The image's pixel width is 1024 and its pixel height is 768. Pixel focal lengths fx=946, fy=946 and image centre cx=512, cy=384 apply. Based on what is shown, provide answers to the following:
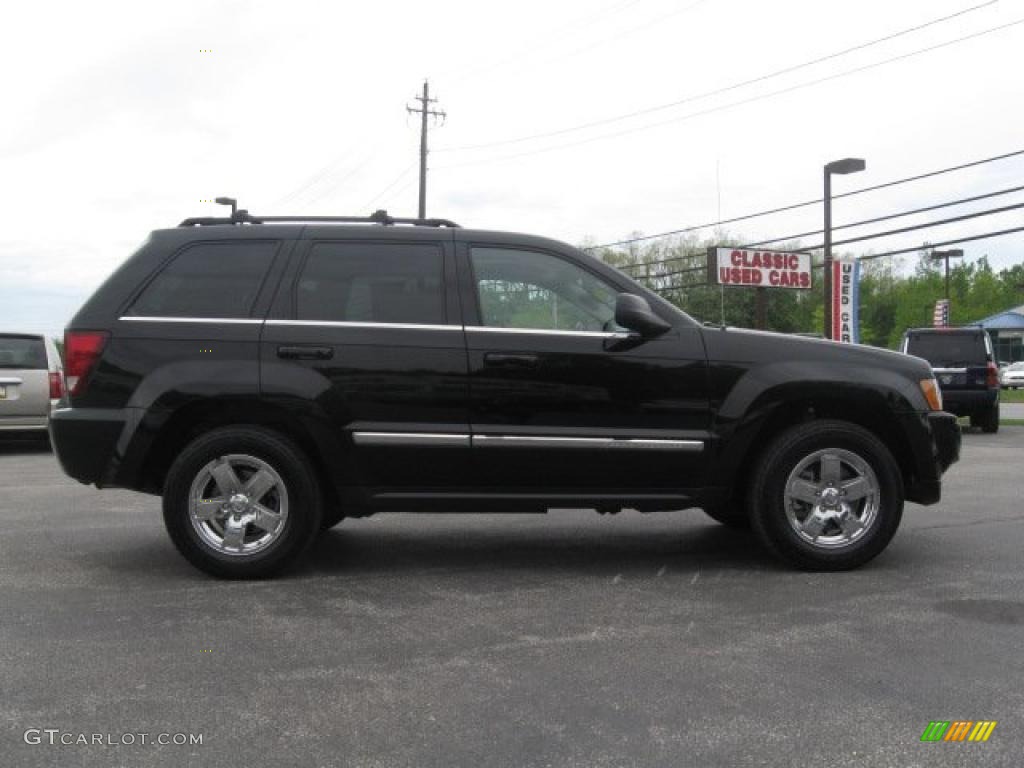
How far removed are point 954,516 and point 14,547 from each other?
21.2ft

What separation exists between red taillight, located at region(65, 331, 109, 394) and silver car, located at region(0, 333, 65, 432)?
7210 millimetres

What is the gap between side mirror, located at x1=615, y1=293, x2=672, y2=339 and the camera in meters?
4.91

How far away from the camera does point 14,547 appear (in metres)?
5.93

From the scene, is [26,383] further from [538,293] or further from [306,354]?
[538,293]

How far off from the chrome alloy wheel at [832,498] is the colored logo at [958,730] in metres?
2.00

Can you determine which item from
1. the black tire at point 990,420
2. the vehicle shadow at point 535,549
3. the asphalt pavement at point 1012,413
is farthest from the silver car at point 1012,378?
the vehicle shadow at point 535,549

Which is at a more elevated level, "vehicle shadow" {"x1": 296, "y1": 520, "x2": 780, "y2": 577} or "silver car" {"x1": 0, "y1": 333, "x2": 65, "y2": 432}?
"silver car" {"x1": 0, "y1": 333, "x2": 65, "y2": 432}

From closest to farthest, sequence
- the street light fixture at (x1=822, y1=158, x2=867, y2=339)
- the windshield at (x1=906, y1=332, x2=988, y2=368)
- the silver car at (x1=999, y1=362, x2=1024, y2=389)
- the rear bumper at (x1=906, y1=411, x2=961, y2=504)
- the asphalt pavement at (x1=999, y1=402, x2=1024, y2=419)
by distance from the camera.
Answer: the rear bumper at (x1=906, y1=411, x2=961, y2=504)
the windshield at (x1=906, y1=332, x2=988, y2=368)
the asphalt pavement at (x1=999, y1=402, x2=1024, y2=419)
the street light fixture at (x1=822, y1=158, x2=867, y2=339)
the silver car at (x1=999, y1=362, x2=1024, y2=389)

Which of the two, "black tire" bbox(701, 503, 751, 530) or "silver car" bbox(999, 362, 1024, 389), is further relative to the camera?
"silver car" bbox(999, 362, 1024, 389)

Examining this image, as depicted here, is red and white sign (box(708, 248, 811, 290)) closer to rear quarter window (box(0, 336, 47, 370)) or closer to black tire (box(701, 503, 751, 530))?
rear quarter window (box(0, 336, 47, 370))

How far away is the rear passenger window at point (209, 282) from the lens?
507 centimetres

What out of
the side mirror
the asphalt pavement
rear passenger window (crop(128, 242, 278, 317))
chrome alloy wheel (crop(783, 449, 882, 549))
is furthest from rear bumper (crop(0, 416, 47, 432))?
the asphalt pavement

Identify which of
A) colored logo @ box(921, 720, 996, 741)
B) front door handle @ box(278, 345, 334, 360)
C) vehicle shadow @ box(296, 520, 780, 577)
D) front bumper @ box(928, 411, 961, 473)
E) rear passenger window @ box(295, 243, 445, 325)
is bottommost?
colored logo @ box(921, 720, 996, 741)

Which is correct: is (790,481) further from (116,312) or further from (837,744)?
(116,312)
